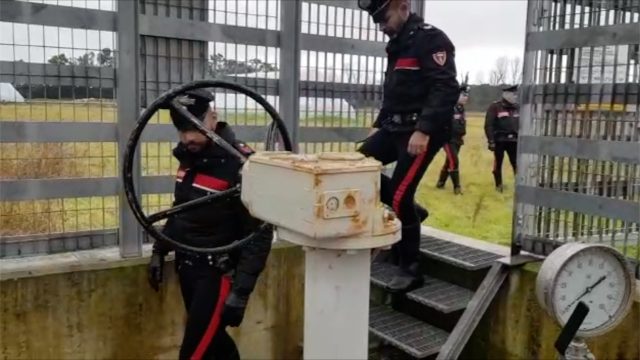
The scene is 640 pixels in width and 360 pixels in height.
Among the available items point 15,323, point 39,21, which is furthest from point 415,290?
point 39,21

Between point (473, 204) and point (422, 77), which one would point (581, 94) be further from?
point (473, 204)

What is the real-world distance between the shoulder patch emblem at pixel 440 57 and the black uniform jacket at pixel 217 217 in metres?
1.06

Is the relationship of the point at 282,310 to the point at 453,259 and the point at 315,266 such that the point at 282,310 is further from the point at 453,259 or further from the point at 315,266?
the point at 315,266

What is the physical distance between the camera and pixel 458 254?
3.49 m

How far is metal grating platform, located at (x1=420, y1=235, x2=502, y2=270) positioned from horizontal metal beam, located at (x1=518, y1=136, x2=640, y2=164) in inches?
25.5

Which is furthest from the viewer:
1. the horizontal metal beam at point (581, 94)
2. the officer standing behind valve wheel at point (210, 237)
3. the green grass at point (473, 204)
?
the green grass at point (473, 204)

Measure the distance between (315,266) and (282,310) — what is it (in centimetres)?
260

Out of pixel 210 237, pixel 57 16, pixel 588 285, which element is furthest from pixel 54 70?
pixel 588 285

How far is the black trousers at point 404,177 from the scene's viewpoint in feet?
9.83

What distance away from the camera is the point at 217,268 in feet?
8.82

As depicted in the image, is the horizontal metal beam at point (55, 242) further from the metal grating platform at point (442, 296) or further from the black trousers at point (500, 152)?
the black trousers at point (500, 152)

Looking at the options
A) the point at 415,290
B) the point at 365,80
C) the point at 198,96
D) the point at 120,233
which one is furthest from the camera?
the point at 365,80

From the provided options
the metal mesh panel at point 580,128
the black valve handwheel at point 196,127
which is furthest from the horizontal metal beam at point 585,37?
the black valve handwheel at point 196,127

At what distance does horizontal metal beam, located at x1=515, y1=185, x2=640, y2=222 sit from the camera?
282 centimetres
